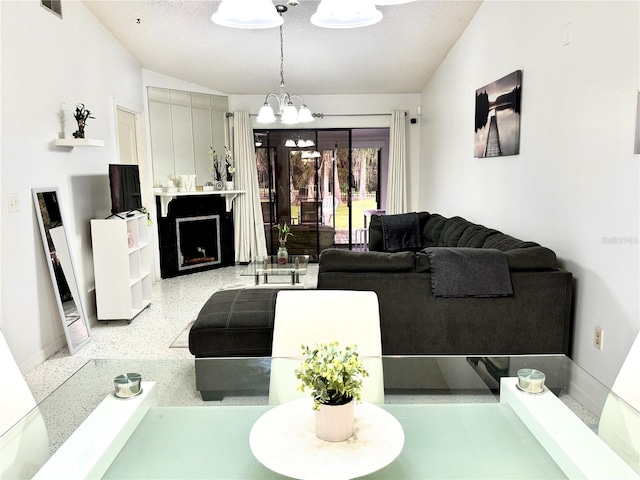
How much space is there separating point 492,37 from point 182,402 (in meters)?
3.98

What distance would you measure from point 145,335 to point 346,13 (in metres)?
3.25

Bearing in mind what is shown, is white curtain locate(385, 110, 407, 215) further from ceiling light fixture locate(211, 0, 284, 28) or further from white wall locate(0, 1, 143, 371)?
ceiling light fixture locate(211, 0, 284, 28)

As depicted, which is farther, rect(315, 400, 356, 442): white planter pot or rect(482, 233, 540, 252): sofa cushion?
rect(482, 233, 540, 252): sofa cushion

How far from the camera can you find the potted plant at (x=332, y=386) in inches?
46.3

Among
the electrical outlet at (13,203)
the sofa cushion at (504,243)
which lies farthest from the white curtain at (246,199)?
the sofa cushion at (504,243)

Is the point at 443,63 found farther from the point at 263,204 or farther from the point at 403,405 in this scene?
the point at 403,405

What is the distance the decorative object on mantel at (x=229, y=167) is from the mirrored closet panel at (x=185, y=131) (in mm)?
73

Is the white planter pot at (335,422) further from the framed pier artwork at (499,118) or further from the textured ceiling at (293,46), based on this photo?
the textured ceiling at (293,46)

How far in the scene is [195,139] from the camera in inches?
262

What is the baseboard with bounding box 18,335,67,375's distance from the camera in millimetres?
3376

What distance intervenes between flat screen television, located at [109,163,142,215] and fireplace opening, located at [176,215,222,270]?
1.58 meters

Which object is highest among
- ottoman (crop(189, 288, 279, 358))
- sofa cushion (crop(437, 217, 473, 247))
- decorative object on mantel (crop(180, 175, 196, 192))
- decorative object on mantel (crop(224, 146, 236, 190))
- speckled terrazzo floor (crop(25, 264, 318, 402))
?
decorative object on mantel (crop(224, 146, 236, 190))

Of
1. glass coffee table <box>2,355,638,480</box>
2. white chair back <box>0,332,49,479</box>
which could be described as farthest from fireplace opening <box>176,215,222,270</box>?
white chair back <box>0,332,49,479</box>

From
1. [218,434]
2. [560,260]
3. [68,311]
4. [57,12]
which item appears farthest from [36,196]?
[560,260]
